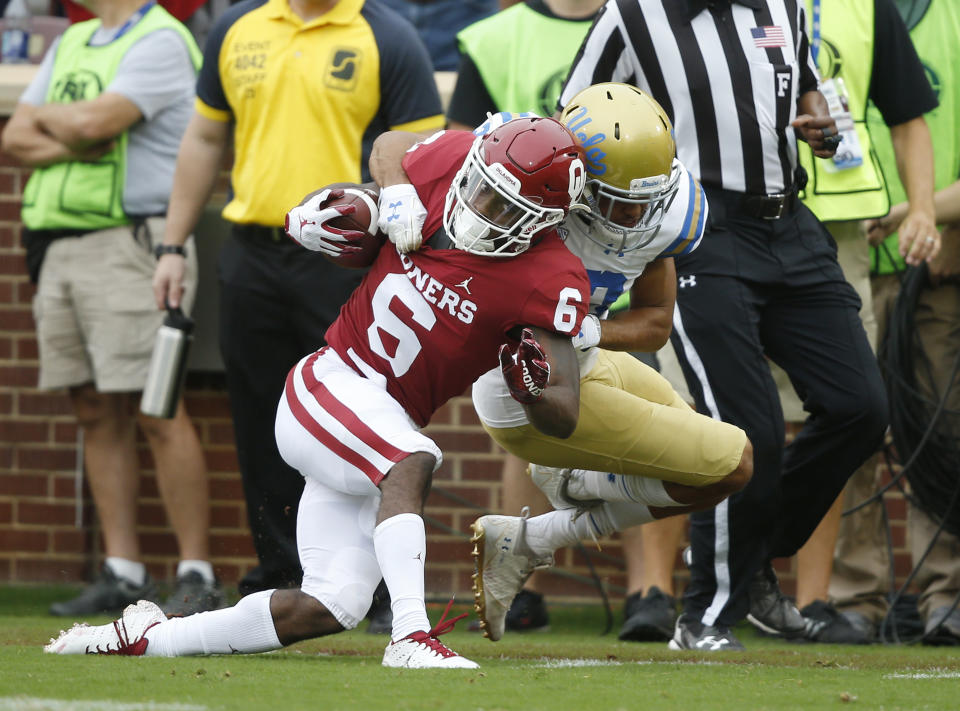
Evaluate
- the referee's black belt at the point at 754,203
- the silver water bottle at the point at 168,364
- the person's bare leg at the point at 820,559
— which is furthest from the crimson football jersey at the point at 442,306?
the person's bare leg at the point at 820,559

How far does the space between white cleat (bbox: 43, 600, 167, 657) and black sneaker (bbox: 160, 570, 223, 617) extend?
982 mm

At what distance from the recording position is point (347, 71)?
5.33m

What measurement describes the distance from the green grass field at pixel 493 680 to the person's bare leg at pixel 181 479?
1174 mm

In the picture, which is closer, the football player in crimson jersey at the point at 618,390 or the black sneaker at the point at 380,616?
the football player in crimson jersey at the point at 618,390

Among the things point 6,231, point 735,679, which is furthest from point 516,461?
point 6,231

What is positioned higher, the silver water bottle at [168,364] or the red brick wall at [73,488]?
the silver water bottle at [168,364]

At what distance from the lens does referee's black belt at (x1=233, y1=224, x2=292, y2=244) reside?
17.5 feet

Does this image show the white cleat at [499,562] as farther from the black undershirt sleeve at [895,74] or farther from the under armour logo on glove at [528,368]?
the black undershirt sleeve at [895,74]

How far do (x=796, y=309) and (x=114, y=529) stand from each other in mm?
2856

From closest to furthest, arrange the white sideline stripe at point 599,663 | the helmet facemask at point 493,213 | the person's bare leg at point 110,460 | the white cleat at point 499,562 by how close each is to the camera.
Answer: the helmet facemask at point 493,213 → the white sideline stripe at point 599,663 → the white cleat at point 499,562 → the person's bare leg at point 110,460

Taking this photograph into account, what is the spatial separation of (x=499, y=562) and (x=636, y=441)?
2.00 ft

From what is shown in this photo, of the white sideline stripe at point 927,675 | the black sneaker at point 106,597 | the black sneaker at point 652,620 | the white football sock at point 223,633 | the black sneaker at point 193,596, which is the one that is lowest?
the black sneaker at point 106,597

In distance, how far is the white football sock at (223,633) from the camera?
3953mm

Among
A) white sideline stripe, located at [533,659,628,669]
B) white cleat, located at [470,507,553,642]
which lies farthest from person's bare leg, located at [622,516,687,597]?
white sideline stripe, located at [533,659,628,669]
